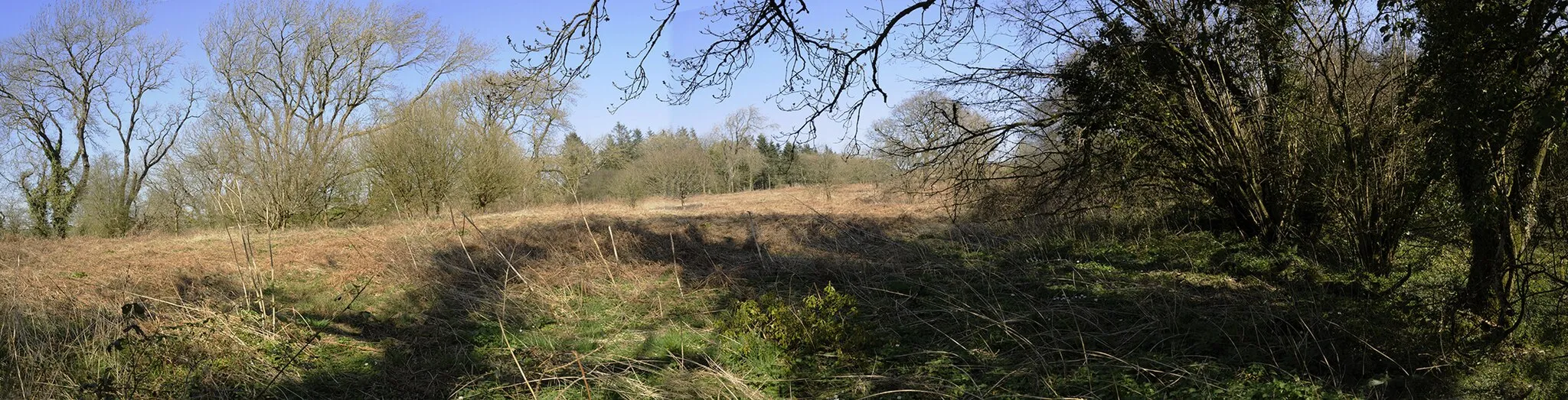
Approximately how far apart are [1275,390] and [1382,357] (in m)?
0.79

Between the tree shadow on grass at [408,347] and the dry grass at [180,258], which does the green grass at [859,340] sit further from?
the dry grass at [180,258]

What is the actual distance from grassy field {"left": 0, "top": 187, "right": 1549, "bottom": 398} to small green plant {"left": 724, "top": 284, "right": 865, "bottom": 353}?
17 millimetres

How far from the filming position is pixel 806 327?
5.59 m

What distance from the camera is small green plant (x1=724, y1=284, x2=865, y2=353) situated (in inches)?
215

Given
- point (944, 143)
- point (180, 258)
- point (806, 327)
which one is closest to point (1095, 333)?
point (806, 327)

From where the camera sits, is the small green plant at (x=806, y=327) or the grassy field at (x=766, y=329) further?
the small green plant at (x=806, y=327)

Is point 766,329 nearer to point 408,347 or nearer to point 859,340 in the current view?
point 859,340

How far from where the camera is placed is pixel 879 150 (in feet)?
27.8

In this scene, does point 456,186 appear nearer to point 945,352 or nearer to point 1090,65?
point 1090,65

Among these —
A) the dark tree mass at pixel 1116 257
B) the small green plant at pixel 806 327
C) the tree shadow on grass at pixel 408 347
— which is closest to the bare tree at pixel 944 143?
the dark tree mass at pixel 1116 257

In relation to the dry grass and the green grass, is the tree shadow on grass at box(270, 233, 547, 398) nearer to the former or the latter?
the green grass

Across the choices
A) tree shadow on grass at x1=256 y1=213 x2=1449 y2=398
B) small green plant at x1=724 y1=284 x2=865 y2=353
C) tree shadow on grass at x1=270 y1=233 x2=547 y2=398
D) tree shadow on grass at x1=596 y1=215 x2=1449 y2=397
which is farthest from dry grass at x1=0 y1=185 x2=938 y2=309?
tree shadow on grass at x1=596 y1=215 x2=1449 y2=397

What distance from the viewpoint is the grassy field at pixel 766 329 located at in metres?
4.52

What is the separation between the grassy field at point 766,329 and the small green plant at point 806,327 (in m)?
0.02
